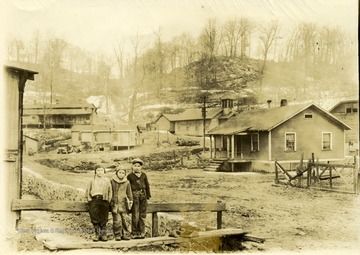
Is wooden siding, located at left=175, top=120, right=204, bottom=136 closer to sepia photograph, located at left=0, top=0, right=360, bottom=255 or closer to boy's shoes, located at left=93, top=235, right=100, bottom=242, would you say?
sepia photograph, located at left=0, top=0, right=360, bottom=255

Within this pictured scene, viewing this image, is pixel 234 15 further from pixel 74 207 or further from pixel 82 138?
pixel 74 207

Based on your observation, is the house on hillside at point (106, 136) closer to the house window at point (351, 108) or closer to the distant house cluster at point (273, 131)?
the distant house cluster at point (273, 131)

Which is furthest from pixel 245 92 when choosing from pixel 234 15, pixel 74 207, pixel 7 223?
pixel 7 223

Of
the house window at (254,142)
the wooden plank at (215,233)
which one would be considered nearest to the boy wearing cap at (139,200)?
the wooden plank at (215,233)

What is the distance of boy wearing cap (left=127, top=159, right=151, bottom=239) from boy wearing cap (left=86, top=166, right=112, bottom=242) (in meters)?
0.27

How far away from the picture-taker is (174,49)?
5.46 meters

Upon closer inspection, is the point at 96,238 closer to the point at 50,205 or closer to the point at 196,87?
the point at 50,205

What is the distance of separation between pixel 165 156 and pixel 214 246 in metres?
1.11

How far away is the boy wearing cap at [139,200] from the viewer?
17.1 ft

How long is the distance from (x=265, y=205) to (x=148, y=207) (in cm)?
130

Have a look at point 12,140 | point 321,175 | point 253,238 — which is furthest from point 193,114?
point 12,140

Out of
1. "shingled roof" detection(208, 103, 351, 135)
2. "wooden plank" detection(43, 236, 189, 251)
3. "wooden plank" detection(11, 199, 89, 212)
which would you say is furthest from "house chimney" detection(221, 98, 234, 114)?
"wooden plank" detection(11, 199, 89, 212)

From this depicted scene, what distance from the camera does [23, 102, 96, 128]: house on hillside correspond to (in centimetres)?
535

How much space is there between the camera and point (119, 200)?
17.0 ft
